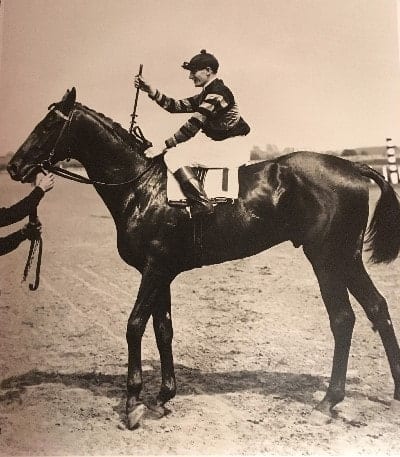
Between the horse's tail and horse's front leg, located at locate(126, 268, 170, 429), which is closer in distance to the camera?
horse's front leg, located at locate(126, 268, 170, 429)

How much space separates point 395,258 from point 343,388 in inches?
27.8

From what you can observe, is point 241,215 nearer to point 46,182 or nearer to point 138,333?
point 138,333

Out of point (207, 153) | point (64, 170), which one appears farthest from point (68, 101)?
point (207, 153)

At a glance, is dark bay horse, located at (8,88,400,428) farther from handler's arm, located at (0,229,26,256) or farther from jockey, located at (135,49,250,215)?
handler's arm, located at (0,229,26,256)

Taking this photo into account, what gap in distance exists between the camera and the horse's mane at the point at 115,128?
2715 millimetres

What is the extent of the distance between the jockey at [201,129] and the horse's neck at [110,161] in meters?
0.12

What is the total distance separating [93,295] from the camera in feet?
9.37

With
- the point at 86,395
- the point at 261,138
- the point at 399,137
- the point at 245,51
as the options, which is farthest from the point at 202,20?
the point at 86,395

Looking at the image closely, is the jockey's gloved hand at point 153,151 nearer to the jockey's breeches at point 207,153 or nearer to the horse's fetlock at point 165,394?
the jockey's breeches at point 207,153

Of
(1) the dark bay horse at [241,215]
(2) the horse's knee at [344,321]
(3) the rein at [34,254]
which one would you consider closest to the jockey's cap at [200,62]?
(1) the dark bay horse at [241,215]

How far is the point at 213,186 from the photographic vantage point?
2.67m

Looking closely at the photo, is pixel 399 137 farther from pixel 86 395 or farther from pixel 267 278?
pixel 86 395

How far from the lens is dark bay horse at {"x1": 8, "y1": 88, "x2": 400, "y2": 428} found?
8.77 ft

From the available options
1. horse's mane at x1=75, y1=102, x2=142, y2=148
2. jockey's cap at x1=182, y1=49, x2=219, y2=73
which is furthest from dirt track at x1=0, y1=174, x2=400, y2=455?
jockey's cap at x1=182, y1=49, x2=219, y2=73
